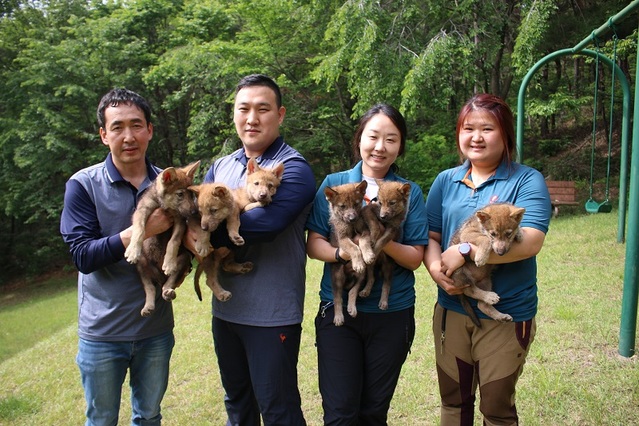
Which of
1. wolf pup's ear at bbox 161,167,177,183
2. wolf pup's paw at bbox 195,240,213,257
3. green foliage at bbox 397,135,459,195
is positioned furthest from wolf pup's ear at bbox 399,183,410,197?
green foliage at bbox 397,135,459,195

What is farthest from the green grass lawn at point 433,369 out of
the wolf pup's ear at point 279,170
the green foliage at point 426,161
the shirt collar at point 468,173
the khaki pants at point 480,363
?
the green foliage at point 426,161

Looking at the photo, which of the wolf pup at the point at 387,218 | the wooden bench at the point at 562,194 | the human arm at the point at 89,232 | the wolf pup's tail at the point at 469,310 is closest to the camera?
the human arm at the point at 89,232

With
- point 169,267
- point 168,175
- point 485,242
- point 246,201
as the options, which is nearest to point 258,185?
point 246,201

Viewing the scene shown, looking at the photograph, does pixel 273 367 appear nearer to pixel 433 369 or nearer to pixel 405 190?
pixel 405 190

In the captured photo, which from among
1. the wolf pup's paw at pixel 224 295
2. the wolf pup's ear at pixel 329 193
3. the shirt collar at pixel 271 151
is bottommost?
the wolf pup's paw at pixel 224 295

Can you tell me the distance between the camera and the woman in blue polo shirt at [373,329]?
3.40 m

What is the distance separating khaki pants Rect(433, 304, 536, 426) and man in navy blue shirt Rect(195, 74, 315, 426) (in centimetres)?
113

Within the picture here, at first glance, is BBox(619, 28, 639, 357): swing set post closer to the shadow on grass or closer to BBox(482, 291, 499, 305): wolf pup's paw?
BBox(482, 291, 499, 305): wolf pup's paw

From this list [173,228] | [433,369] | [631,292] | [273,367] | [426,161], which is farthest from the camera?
[426,161]

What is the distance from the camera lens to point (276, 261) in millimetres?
3424

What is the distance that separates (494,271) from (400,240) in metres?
0.74

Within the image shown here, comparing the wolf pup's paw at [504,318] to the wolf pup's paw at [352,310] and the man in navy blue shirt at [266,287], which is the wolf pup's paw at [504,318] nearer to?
the wolf pup's paw at [352,310]

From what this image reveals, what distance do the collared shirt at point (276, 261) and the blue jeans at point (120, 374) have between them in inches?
23.9

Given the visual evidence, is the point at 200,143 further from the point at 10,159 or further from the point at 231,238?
the point at 231,238
